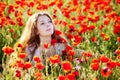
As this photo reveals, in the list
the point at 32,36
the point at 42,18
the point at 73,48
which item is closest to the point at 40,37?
the point at 32,36

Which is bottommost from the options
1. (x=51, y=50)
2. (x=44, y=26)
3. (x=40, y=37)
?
(x=51, y=50)

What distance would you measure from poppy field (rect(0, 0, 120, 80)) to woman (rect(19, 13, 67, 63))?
12cm

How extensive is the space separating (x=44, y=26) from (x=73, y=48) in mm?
417

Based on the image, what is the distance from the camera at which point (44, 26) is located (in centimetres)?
452

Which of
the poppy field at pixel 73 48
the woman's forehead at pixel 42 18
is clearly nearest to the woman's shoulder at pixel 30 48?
the poppy field at pixel 73 48

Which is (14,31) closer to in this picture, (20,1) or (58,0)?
(20,1)

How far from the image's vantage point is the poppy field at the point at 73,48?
11.8 ft

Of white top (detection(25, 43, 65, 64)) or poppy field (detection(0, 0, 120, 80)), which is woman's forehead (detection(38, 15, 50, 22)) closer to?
poppy field (detection(0, 0, 120, 80))

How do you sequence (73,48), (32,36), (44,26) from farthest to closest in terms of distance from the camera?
(32,36) < (73,48) < (44,26)

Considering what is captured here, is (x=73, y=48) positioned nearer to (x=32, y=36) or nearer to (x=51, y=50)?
(x=51, y=50)

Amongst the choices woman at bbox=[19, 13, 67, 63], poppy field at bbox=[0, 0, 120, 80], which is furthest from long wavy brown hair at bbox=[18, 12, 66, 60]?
poppy field at bbox=[0, 0, 120, 80]

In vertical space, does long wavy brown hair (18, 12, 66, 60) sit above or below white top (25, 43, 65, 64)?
above

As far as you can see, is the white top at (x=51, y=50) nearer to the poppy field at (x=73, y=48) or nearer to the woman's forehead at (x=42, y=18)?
the poppy field at (x=73, y=48)

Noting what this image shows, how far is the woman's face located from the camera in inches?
176
